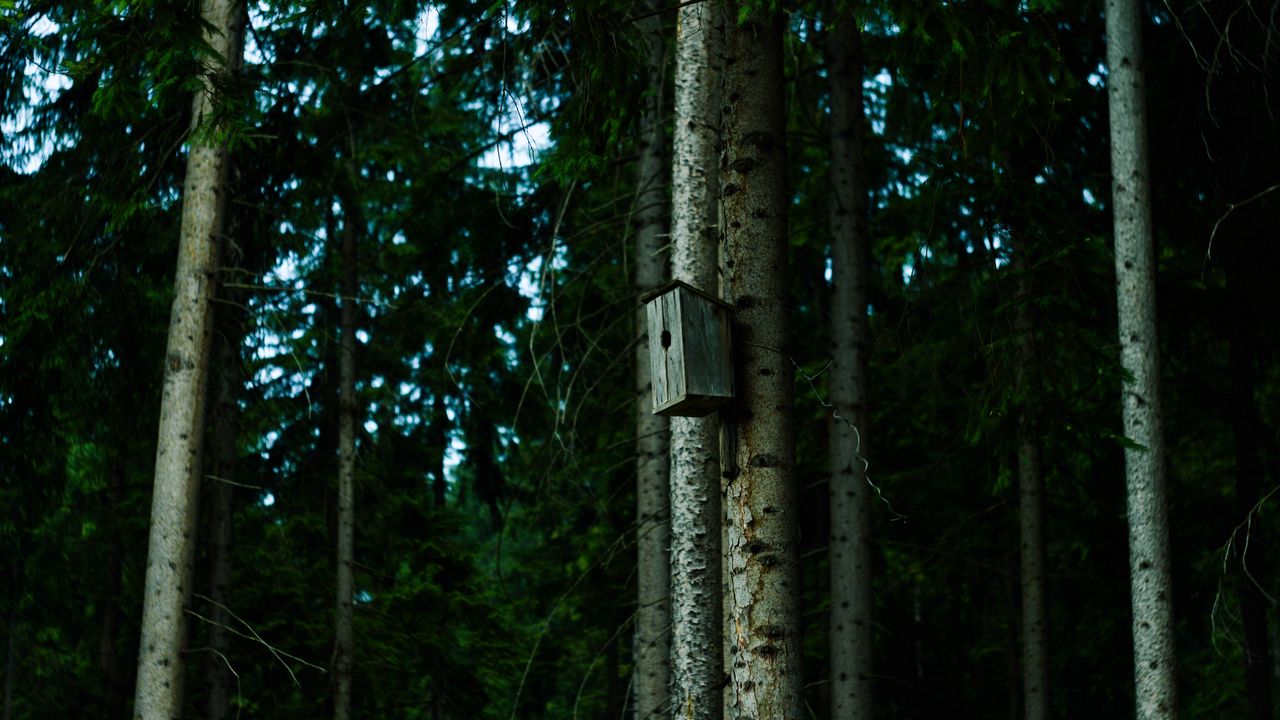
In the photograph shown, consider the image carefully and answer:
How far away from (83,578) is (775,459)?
1488 cm

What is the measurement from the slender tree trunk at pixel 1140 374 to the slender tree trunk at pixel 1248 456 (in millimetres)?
3885

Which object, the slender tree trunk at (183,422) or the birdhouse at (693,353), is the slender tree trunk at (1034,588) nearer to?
the slender tree trunk at (183,422)

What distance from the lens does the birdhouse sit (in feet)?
15.0

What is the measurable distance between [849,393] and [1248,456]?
443 cm

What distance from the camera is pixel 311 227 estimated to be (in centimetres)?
1270

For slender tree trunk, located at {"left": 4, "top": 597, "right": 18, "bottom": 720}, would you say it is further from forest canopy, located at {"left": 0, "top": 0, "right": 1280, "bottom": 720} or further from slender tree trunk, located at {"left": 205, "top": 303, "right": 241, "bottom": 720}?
slender tree trunk, located at {"left": 205, "top": 303, "right": 241, "bottom": 720}

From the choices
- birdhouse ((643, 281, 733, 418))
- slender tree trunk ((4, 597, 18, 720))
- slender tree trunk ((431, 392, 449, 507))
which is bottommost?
slender tree trunk ((4, 597, 18, 720))

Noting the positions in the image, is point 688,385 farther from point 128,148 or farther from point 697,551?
point 128,148

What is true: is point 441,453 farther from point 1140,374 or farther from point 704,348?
point 704,348

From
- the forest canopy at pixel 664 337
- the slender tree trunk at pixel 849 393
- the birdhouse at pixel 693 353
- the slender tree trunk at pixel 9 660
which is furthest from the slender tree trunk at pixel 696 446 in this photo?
the slender tree trunk at pixel 9 660

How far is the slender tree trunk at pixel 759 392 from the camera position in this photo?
4.48m

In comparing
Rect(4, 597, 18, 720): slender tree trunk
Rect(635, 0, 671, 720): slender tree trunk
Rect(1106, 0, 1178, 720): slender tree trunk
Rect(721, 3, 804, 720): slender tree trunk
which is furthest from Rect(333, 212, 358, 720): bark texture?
Rect(721, 3, 804, 720): slender tree trunk

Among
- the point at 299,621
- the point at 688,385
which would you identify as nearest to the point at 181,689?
the point at 688,385

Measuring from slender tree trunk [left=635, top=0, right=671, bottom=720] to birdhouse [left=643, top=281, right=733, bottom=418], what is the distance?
3512mm
